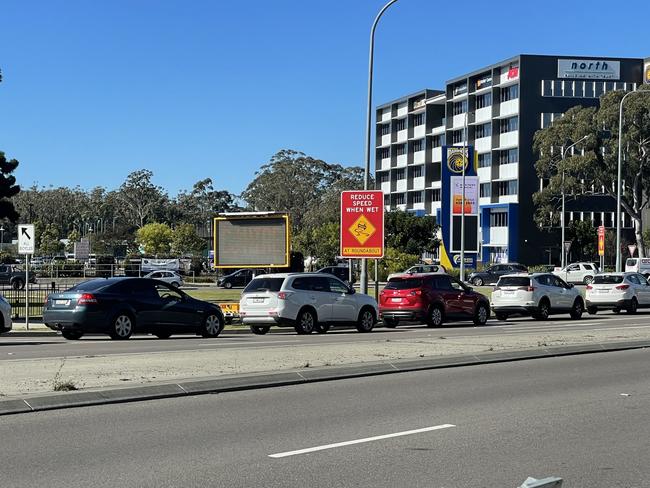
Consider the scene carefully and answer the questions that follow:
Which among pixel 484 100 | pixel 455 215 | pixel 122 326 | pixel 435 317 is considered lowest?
pixel 435 317

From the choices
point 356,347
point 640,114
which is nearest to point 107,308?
point 356,347

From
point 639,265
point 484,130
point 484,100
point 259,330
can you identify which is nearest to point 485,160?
point 484,130

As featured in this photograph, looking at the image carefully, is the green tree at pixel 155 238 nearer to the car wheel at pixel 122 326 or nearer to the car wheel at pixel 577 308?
the car wheel at pixel 577 308

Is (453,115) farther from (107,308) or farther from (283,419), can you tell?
(283,419)

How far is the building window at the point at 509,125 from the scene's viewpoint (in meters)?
91.9

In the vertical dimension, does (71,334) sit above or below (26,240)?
below

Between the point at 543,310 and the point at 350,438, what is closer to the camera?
the point at 350,438

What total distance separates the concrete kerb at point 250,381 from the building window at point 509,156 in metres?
75.6

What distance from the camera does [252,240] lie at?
1363 inches

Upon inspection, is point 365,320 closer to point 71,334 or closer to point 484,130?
point 71,334

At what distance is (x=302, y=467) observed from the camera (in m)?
7.92

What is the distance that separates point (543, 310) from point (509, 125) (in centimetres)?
6215

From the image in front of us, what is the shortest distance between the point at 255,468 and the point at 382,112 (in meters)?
112

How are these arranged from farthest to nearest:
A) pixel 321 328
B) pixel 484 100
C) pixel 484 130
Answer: pixel 484 130, pixel 484 100, pixel 321 328
